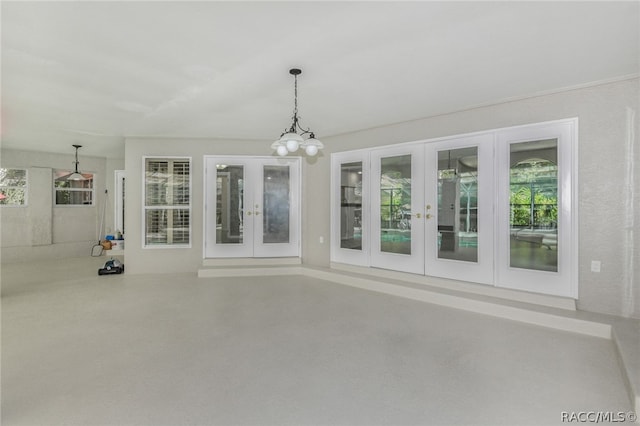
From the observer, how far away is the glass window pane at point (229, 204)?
21.5ft

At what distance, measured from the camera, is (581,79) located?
353 centimetres

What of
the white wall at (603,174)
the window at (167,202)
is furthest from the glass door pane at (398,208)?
the window at (167,202)

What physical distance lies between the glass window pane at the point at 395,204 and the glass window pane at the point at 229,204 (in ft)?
9.32

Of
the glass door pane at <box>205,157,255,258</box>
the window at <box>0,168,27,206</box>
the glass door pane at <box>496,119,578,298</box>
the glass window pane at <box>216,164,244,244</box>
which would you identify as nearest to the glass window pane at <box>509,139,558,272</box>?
the glass door pane at <box>496,119,578,298</box>

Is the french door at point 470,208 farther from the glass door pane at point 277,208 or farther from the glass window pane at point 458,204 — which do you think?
the glass door pane at point 277,208

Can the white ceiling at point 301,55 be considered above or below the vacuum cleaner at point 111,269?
above

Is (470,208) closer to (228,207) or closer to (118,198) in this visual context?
(228,207)

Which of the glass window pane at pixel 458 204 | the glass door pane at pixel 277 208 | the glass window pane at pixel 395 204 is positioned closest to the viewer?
the glass window pane at pixel 458 204

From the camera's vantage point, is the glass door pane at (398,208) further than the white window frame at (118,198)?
No

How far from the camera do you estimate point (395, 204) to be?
5.49m

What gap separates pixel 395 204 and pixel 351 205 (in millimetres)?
921

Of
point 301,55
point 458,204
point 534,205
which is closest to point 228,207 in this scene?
point 301,55

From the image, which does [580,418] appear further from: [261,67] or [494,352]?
[261,67]

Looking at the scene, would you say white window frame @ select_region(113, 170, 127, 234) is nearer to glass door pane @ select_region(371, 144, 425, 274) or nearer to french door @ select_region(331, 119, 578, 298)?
french door @ select_region(331, 119, 578, 298)
